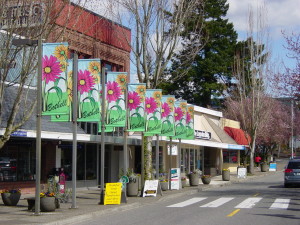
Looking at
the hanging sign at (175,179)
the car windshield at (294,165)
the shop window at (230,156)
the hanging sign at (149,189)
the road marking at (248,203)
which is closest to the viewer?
the road marking at (248,203)

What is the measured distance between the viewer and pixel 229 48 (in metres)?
63.0

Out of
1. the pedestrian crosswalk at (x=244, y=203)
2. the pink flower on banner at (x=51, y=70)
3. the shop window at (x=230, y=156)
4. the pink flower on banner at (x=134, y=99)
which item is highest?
the pink flower on banner at (x=51, y=70)

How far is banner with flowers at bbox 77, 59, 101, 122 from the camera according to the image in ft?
62.1

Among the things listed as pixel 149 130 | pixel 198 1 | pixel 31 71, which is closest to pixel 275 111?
pixel 198 1

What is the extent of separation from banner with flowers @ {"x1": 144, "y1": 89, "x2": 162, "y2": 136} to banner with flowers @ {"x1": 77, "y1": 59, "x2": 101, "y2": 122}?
5757mm

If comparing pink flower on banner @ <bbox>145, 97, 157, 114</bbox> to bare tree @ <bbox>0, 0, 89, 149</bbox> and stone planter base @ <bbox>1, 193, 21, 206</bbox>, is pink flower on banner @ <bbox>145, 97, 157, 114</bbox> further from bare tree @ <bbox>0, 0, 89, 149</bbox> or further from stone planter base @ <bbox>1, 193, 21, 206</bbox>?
stone planter base @ <bbox>1, 193, 21, 206</bbox>

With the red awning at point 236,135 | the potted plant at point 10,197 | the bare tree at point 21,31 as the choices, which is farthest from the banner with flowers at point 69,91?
the red awning at point 236,135

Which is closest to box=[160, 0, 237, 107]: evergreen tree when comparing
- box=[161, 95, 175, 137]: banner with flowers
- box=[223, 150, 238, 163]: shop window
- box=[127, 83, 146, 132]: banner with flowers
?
box=[223, 150, 238, 163]: shop window

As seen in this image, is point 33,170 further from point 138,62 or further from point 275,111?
point 275,111

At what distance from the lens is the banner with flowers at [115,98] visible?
21.7 metres

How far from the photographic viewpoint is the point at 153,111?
24.8 meters

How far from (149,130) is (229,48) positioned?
40.7 m

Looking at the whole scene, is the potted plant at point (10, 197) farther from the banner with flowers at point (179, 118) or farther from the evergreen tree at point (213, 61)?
the evergreen tree at point (213, 61)

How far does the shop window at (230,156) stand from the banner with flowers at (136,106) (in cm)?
3131
